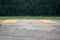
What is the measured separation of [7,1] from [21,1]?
1421 mm

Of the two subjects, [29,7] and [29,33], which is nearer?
[29,33]

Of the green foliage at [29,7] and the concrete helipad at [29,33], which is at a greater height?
the concrete helipad at [29,33]

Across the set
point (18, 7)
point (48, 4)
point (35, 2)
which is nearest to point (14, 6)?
point (18, 7)

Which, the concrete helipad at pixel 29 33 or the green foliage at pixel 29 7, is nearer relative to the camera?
the concrete helipad at pixel 29 33

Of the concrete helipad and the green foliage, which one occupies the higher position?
the concrete helipad

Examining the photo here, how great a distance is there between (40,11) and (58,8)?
6.01 ft

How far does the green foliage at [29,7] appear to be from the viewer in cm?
1755

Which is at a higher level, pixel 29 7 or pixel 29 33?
pixel 29 33

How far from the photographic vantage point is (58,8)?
58.1 ft

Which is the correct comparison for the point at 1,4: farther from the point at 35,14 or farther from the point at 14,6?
the point at 35,14

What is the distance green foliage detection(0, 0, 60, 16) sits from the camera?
17.5 m

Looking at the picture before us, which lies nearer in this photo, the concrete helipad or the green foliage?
the concrete helipad

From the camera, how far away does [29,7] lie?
1761 cm

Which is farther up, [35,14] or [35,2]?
[35,2]
